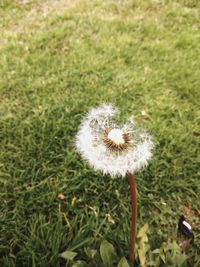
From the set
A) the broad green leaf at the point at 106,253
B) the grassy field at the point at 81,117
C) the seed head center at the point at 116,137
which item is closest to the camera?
the seed head center at the point at 116,137

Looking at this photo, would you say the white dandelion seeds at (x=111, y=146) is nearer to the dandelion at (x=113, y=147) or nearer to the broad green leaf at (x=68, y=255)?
the dandelion at (x=113, y=147)

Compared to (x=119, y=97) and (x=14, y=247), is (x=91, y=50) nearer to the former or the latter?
(x=119, y=97)

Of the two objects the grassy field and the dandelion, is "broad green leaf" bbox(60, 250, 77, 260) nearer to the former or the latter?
the grassy field

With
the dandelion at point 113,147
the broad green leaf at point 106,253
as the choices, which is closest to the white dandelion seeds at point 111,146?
the dandelion at point 113,147

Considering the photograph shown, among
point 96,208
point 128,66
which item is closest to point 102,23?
point 128,66

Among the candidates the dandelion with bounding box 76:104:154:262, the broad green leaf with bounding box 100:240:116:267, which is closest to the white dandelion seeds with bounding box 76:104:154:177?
the dandelion with bounding box 76:104:154:262

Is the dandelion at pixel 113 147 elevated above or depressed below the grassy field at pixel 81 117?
above

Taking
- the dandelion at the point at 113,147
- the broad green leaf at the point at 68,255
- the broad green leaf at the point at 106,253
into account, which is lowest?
the broad green leaf at the point at 68,255
